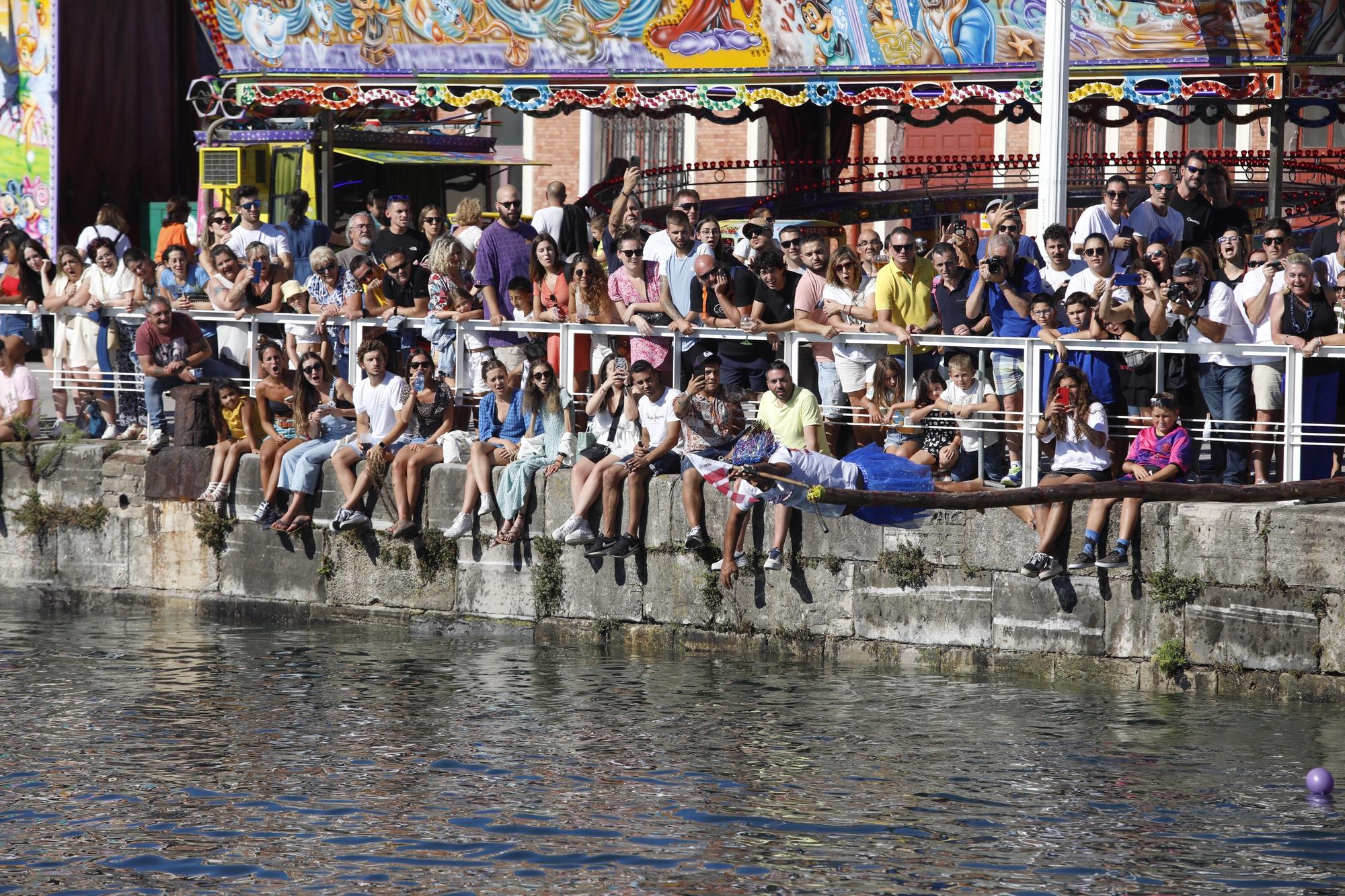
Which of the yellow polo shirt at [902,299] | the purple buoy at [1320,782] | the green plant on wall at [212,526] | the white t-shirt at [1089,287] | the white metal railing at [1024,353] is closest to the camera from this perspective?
the purple buoy at [1320,782]

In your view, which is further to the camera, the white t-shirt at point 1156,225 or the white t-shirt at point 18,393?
the white t-shirt at point 18,393

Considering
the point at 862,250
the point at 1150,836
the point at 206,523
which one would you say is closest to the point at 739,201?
the point at 862,250

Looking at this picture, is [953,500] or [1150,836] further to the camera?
[953,500]

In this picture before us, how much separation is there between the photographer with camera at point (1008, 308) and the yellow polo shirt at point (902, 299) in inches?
11.1

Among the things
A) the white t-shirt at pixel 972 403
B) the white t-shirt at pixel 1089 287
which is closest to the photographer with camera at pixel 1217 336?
the white t-shirt at pixel 1089 287

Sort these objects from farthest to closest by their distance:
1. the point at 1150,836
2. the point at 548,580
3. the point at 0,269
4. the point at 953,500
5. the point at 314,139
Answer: the point at 314,139 → the point at 0,269 → the point at 548,580 → the point at 953,500 → the point at 1150,836

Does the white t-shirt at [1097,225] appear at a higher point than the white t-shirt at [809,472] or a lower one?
higher

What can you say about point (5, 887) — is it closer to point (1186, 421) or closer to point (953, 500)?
point (953, 500)

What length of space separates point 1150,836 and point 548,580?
5012mm

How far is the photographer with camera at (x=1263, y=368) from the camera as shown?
1122cm

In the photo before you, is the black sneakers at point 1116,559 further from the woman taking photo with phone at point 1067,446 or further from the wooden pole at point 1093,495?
the wooden pole at point 1093,495

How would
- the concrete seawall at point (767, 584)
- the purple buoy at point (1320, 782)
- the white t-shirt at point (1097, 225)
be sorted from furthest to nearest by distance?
the white t-shirt at point (1097, 225) → the concrete seawall at point (767, 584) → the purple buoy at point (1320, 782)

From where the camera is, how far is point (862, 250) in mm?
13594

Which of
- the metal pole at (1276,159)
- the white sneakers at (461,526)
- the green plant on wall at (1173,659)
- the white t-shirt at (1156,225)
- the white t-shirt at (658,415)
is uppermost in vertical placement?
the metal pole at (1276,159)
